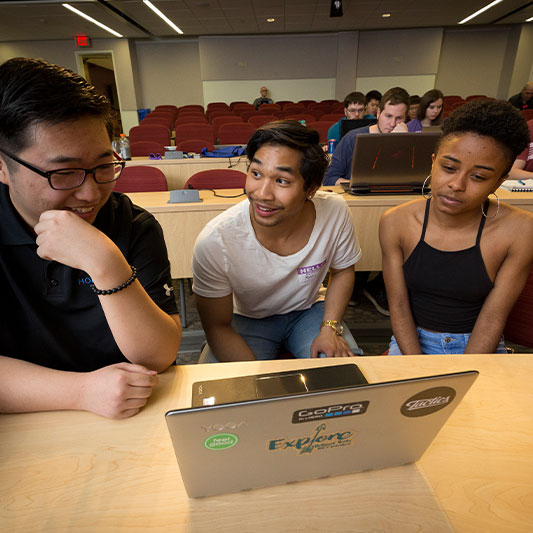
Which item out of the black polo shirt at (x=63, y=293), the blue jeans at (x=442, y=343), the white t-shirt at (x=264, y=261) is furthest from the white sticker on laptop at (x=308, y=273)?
the black polo shirt at (x=63, y=293)

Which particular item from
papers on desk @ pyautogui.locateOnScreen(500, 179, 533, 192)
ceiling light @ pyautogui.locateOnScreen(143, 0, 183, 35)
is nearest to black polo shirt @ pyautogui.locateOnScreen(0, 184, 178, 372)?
papers on desk @ pyautogui.locateOnScreen(500, 179, 533, 192)

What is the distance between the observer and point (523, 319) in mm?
1195

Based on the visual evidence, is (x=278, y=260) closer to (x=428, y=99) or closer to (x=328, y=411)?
(x=328, y=411)

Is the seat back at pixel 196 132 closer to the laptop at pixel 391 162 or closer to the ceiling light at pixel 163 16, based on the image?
the ceiling light at pixel 163 16

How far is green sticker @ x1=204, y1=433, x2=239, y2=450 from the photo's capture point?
16.3 inches

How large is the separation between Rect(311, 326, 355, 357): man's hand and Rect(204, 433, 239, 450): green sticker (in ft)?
2.65

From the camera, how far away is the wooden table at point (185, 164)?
341cm

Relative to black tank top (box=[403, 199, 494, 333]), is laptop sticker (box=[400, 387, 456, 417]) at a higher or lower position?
higher

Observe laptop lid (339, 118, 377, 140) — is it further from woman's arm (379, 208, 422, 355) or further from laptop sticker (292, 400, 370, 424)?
laptop sticker (292, 400, 370, 424)

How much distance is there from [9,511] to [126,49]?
11798mm

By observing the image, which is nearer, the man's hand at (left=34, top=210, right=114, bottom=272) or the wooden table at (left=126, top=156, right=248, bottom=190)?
the man's hand at (left=34, top=210, right=114, bottom=272)

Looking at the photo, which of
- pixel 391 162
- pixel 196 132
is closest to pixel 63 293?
pixel 391 162

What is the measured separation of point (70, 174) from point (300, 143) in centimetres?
68

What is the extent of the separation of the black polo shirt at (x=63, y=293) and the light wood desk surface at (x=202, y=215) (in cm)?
96
